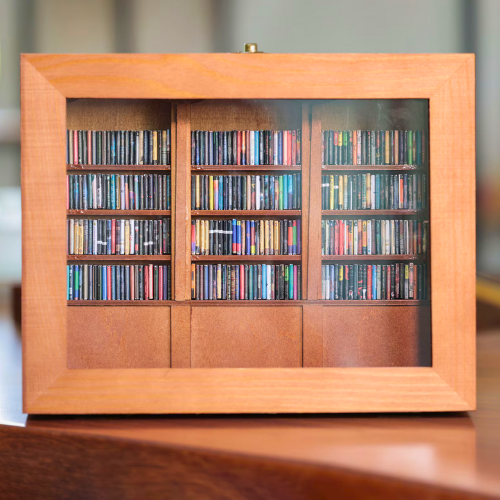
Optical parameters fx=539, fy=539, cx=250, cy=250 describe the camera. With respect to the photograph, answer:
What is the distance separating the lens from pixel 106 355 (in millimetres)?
609

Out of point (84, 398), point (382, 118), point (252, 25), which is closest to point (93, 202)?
point (84, 398)

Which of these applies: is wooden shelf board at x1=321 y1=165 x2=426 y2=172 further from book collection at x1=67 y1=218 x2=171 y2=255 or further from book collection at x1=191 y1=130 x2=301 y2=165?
book collection at x1=67 y1=218 x2=171 y2=255

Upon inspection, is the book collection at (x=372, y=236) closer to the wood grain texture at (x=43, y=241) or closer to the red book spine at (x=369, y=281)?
the red book spine at (x=369, y=281)

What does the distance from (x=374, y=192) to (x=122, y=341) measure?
0.33m

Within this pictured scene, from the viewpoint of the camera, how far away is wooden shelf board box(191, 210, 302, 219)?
61 cm

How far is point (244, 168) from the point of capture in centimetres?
61

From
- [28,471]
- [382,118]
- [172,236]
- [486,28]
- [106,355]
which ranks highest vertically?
[486,28]

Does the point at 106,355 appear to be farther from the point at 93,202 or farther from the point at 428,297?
the point at 428,297

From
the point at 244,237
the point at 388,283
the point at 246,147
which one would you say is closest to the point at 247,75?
the point at 246,147

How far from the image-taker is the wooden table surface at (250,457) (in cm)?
47

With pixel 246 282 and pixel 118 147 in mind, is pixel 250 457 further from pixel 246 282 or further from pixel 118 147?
pixel 118 147

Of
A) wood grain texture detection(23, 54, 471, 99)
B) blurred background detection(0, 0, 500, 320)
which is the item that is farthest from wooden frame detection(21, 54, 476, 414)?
blurred background detection(0, 0, 500, 320)

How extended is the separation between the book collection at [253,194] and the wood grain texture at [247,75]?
91mm

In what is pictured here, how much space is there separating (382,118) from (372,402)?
1.05ft
